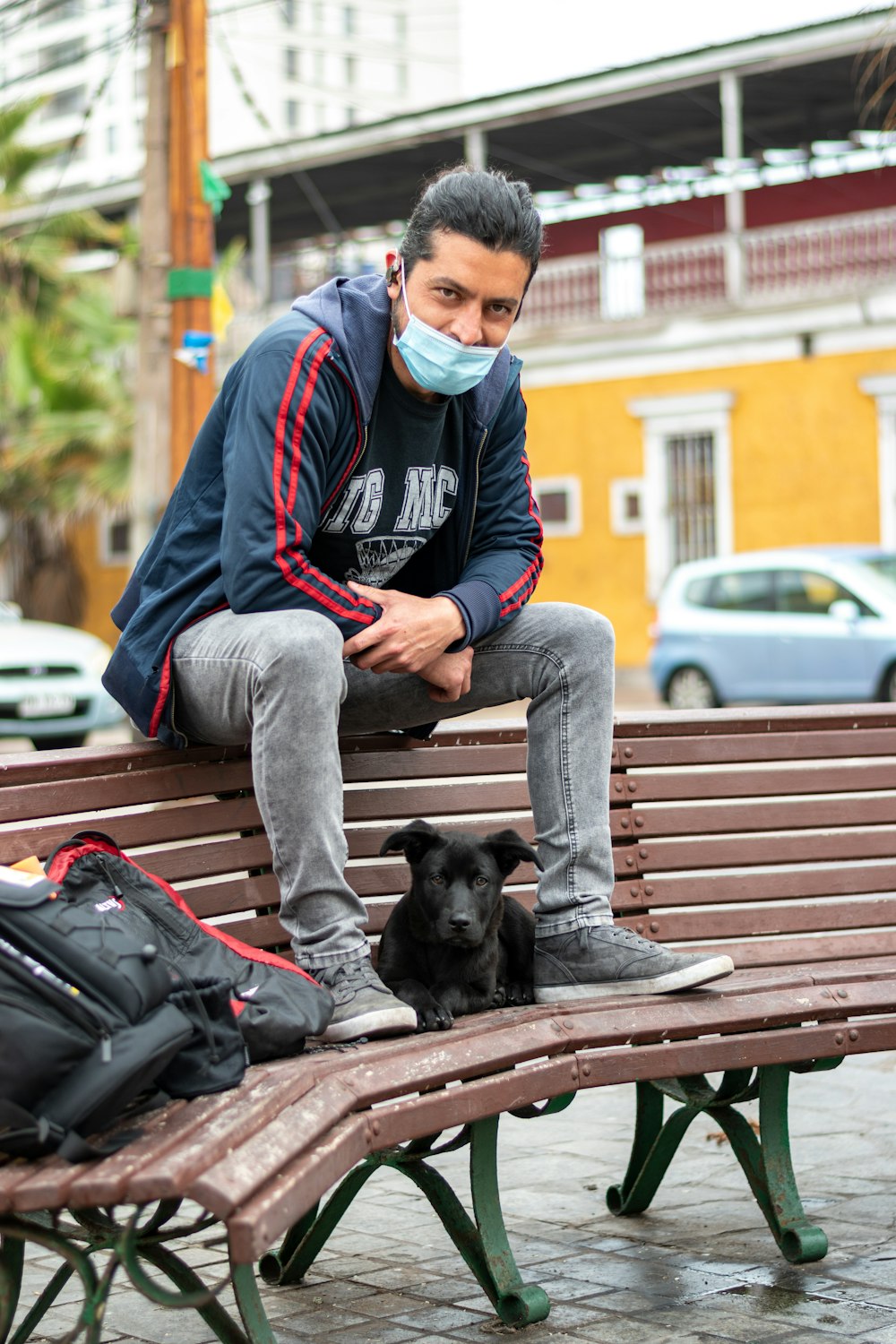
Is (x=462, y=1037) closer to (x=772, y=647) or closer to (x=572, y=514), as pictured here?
(x=772, y=647)

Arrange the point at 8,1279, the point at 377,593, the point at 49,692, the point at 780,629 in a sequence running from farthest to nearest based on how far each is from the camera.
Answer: the point at 780,629, the point at 49,692, the point at 377,593, the point at 8,1279

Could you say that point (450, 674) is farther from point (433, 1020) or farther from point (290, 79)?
point (290, 79)

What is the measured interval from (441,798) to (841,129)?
24.7 m

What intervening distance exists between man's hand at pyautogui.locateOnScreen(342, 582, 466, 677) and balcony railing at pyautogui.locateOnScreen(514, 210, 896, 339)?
70.5ft

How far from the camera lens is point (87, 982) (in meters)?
2.17

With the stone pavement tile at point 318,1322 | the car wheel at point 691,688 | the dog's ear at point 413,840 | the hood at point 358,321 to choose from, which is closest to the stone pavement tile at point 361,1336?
the stone pavement tile at point 318,1322

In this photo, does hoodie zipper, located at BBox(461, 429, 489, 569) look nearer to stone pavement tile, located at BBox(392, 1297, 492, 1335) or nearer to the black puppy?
the black puppy

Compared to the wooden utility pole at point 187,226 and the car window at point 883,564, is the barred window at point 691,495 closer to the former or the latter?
the car window at point 883,564

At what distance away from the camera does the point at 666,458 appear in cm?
2595

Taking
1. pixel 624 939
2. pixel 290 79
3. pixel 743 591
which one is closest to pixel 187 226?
pixel 624 939

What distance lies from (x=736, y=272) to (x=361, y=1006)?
2253 centimetres

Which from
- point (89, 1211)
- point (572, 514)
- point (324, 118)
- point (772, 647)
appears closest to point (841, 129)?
point (572, 514)

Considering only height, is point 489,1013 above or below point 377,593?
below

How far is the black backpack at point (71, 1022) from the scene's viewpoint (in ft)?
6.86
